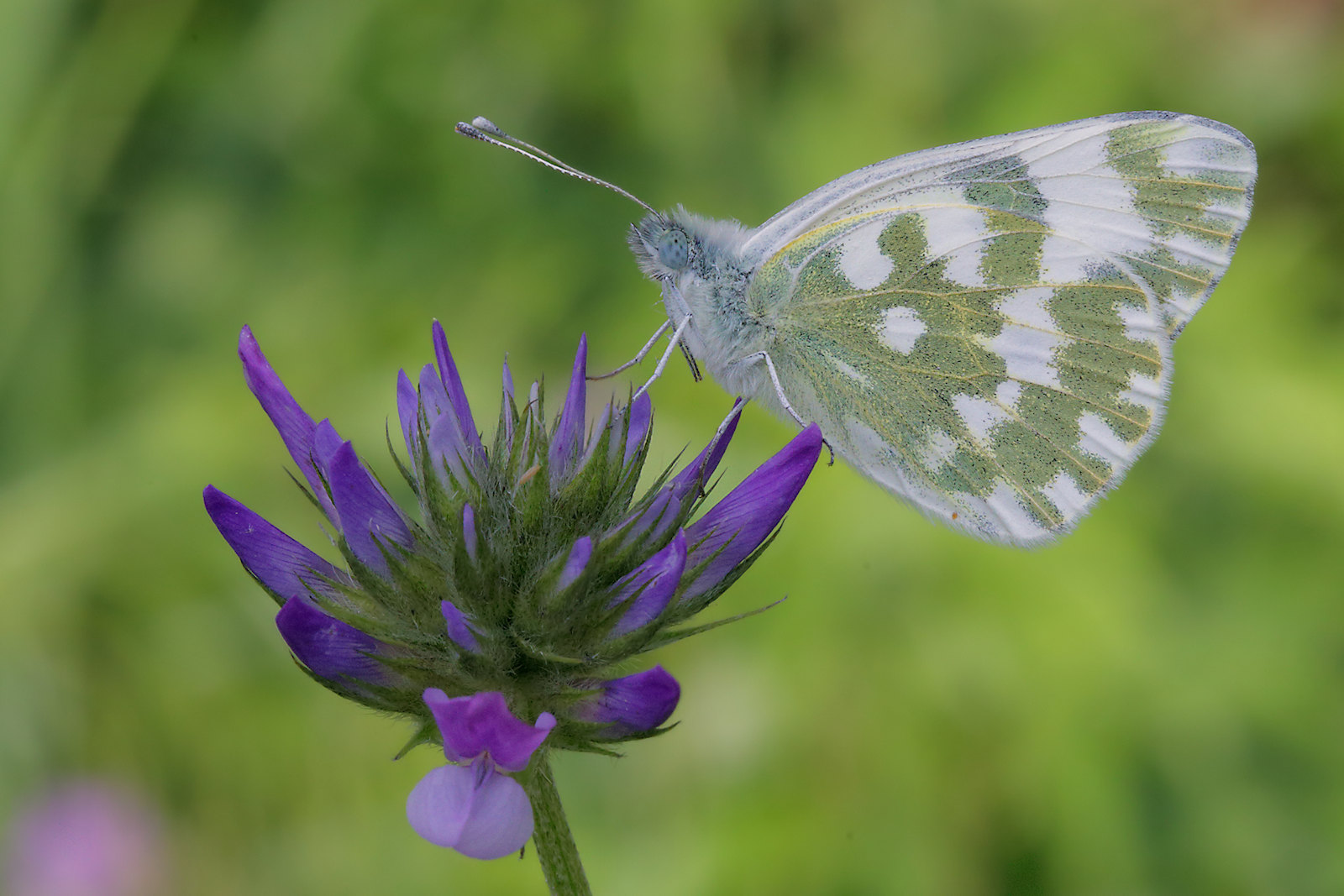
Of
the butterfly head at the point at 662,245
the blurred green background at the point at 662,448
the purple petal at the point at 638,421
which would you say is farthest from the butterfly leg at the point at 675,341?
the blurred green background at the point at 662,448

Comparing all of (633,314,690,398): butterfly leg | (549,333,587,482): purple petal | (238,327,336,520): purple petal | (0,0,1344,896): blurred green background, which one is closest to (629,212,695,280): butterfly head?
(633,314,690,398): butterfly leg

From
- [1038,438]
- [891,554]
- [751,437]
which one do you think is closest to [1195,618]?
[891,554]

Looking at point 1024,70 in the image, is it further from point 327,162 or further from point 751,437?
point 327,162

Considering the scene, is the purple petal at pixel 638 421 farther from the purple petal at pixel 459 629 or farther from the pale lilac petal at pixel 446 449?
the purple petal at pixel 459 629

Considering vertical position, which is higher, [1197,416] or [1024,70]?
[1024,70]

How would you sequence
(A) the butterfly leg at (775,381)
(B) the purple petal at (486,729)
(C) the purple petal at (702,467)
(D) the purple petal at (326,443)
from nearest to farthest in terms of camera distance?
(B) the purple petal at (486,729), (D) the purple petal at (326,443), (C) the purple petal at (702,467), (A) the butterfly leg at (775,381)

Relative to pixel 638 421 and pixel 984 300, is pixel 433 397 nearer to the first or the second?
pixel 638 421

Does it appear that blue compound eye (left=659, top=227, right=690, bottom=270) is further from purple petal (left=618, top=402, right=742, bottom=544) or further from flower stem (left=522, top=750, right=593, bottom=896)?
flower stem (left=522, top=750, right=593, bottom=896)
